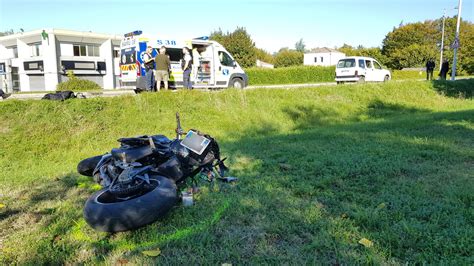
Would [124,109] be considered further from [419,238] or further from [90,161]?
[419,238]

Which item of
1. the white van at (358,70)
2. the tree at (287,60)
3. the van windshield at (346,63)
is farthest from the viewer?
the tree at (287,60)

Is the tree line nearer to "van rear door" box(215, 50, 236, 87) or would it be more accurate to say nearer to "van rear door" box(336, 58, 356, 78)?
"van rear door" box(336, 58, 356, 78)

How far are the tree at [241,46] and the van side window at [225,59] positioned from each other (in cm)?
4060

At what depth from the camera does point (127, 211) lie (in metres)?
3.40

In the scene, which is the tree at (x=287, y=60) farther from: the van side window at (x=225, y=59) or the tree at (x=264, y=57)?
the van side window at (x=225, y=59)

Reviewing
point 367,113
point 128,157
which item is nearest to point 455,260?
point 128,157

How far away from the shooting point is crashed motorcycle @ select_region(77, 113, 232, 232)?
3.43m

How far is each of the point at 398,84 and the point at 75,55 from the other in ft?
104

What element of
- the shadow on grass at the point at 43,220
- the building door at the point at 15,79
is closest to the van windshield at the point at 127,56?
the shadow on grass at the point at 43,220

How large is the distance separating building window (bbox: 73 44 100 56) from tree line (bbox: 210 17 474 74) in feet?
76.1

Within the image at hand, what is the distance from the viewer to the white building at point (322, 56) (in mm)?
86375

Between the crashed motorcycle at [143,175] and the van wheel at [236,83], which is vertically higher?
the van wheel at [236,83]

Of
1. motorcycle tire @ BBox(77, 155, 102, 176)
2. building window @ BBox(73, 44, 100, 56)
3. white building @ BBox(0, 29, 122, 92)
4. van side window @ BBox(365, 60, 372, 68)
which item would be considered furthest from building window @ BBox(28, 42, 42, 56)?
motorcycle tire @ BBox(77, 155, 102, 176)

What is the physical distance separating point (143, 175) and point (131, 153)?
51 centimetres
